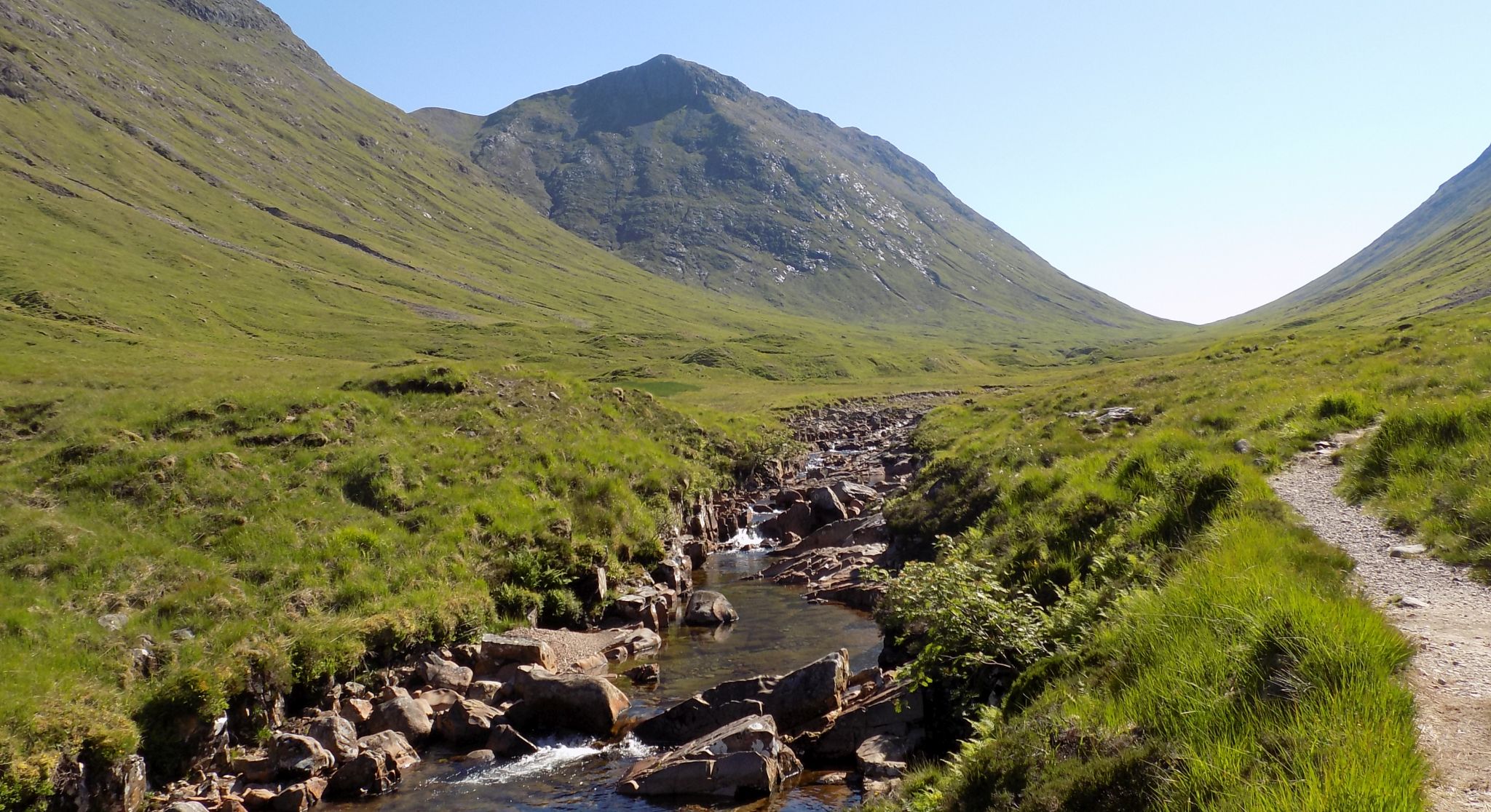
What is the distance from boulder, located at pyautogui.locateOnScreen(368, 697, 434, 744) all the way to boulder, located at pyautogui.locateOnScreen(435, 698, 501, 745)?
0.29 metres

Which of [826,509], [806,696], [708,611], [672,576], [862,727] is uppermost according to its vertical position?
[862,727]

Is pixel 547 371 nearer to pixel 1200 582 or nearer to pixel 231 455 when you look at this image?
pixel 231 455

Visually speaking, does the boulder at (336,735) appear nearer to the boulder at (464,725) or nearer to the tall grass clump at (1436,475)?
the boulder at (464,725)

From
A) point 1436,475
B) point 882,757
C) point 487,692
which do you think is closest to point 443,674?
point 487,692

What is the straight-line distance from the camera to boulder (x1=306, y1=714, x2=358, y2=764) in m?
14.9

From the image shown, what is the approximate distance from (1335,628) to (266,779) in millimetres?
16711

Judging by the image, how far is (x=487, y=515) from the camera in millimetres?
24422

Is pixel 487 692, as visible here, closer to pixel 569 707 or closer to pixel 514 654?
pixel 514 654

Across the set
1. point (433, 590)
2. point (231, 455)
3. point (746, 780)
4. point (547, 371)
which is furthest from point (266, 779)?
point (547, 371)

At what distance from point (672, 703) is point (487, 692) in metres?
4.37

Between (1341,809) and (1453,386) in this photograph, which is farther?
(1453,386)

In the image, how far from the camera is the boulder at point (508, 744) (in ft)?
52.9

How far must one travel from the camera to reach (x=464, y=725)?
1662 centimetres

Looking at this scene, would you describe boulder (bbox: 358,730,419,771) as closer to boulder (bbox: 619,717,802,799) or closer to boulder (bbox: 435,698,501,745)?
boulder (bbox: 435,698,501,745)
